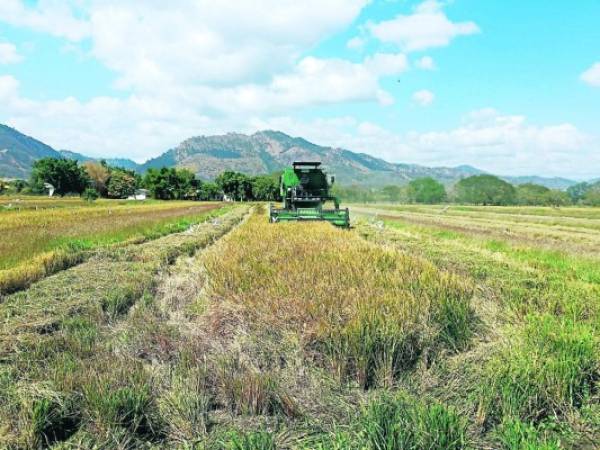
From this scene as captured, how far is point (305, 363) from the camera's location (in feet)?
13.6

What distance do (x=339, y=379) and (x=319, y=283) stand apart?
2.15 meters

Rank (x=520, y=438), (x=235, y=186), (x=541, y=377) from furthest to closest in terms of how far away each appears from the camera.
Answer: (x=235, y=186), (x=541, y=377), (x=520, y=438)

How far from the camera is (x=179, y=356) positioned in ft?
13.9

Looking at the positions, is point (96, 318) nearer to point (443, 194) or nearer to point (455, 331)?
point (455, 331)

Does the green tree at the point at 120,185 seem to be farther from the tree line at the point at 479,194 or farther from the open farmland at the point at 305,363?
the open farmland at the point at 305,363

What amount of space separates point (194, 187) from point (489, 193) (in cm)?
8606

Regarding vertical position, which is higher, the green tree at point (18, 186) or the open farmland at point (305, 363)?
the green tree at point (18, 186)

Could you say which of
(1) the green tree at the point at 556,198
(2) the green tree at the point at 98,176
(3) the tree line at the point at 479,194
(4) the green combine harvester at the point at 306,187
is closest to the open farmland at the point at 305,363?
(4) the green combine harvester at the point at 306,187

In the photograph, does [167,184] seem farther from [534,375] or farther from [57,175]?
[534,375]

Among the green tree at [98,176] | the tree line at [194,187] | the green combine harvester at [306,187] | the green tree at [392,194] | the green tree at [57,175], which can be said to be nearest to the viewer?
the green combine harvester at [306,187]

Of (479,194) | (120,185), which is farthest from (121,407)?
(479,194)

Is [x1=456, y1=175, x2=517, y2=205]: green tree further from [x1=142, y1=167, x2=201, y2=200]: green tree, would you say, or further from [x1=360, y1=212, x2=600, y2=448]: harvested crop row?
[x1=360, y1=212, x2=600, y2=448]: harvested crop row

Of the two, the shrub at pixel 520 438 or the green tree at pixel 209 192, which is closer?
the shrub at pixel 520 438

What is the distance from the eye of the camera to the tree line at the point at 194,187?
276ft
